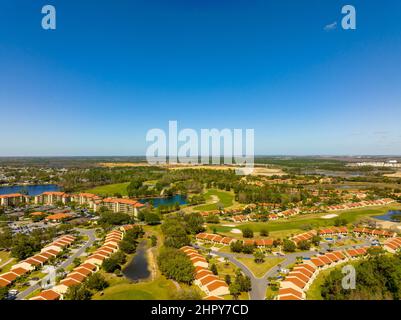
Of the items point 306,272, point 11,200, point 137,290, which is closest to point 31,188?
point 11,200

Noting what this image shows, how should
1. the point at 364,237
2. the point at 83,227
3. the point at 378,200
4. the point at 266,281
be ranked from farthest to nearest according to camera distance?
1. the point at 378,200
2. the point at 83,227
3. the point at 364,237
4. the point at 266,281

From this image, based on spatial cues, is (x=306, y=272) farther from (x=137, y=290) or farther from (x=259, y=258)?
(x=137, y=290)

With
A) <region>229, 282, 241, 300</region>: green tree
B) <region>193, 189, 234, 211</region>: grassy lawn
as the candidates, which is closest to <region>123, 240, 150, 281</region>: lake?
<region>229, 282, 241, 300</region>: green tree

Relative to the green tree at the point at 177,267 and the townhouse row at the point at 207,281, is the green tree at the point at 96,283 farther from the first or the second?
the townhouse row at the point at 207,281

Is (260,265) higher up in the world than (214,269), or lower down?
lower down

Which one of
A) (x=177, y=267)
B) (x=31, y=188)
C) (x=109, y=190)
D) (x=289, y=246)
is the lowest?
(x=31, y=188)
